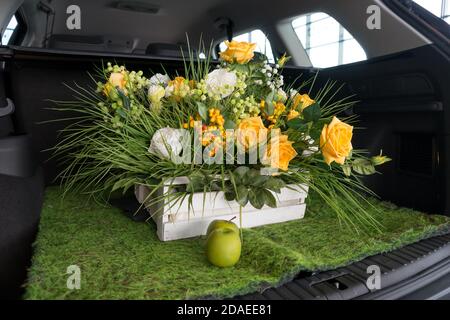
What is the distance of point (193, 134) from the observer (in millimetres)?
739

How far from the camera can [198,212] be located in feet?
2.46

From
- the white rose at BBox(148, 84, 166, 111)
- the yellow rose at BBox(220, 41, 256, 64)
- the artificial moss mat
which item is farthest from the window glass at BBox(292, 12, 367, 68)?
the white rose at BBox(148, 84, 166, 111)

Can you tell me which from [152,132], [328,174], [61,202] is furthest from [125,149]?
[328,174]

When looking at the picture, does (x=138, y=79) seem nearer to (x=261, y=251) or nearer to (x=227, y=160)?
(x=227, y=160)

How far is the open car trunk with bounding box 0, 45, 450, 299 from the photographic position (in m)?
0.62

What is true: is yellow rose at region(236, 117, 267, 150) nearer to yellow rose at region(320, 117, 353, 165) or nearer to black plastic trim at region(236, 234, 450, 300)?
yellow rose at region(320, 117, 353, 165)

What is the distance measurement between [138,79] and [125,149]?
0.21 m

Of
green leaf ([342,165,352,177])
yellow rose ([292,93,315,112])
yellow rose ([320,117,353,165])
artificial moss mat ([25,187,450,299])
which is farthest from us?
yellow rose ([292,93,315,112])

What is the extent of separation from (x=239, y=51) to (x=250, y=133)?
0.26 m

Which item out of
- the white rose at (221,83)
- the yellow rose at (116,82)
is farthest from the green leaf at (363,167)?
the yellow rose at (116,82)

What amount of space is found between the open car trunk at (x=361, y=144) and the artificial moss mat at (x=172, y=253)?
0.03m

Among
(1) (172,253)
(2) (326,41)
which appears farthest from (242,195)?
A: (2) (326,41)

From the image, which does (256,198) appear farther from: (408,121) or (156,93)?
(408,121)

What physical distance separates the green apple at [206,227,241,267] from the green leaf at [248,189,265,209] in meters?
0.10
